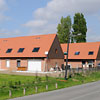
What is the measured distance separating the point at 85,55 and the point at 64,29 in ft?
89.5

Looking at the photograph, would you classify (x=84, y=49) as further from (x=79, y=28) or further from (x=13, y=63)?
(x=79, y=28)

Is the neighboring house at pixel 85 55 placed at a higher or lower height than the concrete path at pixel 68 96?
higher

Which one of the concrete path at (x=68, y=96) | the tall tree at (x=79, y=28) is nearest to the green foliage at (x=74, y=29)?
the tall tree at (x=79, y=28)

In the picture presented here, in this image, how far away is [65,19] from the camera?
75.8 m

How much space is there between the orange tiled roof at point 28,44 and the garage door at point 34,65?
1.22 meters

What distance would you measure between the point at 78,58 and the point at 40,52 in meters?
13.5

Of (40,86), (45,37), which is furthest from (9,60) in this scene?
(40,86)

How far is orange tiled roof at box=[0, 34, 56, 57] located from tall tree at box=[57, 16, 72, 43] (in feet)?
91.6

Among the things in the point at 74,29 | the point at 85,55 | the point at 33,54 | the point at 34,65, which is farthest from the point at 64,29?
the point at 34,65

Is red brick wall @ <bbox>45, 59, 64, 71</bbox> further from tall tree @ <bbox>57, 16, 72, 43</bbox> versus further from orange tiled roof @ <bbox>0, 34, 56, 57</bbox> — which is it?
tall tree @ <bbox>57, 16, 72, 43</bbox>

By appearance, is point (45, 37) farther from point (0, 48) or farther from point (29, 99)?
point (29, 99)

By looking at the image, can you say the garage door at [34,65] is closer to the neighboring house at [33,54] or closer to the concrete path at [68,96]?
the neighboring house at [33,54]

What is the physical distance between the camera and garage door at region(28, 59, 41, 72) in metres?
38.6

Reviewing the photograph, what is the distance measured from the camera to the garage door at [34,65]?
38638mm
